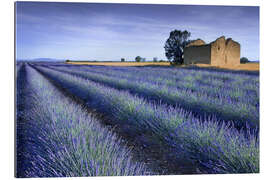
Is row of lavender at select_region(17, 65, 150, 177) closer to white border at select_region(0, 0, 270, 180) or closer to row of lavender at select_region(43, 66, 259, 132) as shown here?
white border at select_region(0, 0, 270, 180)

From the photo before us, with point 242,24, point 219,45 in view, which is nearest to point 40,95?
point 219,45

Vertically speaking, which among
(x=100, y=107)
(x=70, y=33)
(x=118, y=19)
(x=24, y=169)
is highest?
(x=118, y=19)

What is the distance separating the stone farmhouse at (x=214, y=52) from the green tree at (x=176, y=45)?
0.08 metres

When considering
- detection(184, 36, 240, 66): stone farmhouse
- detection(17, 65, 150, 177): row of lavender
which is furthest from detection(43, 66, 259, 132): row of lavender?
detection(17, 65, 150, 177): row of lavender

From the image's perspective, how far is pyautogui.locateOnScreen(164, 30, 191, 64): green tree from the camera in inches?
108

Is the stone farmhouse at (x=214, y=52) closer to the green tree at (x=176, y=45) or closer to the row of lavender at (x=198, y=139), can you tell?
the green tree at (x=176, y=45)

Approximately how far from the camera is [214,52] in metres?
2.97

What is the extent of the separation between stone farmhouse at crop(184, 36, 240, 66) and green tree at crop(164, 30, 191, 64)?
8 cm

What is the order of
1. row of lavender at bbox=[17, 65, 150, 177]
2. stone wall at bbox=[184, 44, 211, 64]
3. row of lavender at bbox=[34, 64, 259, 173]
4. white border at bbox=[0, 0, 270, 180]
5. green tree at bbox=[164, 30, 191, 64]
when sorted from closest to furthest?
row of lavender at bbox=[17, 65, 150, 177]
row of lavender at bbox=[34, 64, 259, 173]
white border at bbox=[0, 0, 270, 180]
green tree at bbox=[164, 30, 191, 64]
stone wall at bbox=[184, 44, 211, 64]
